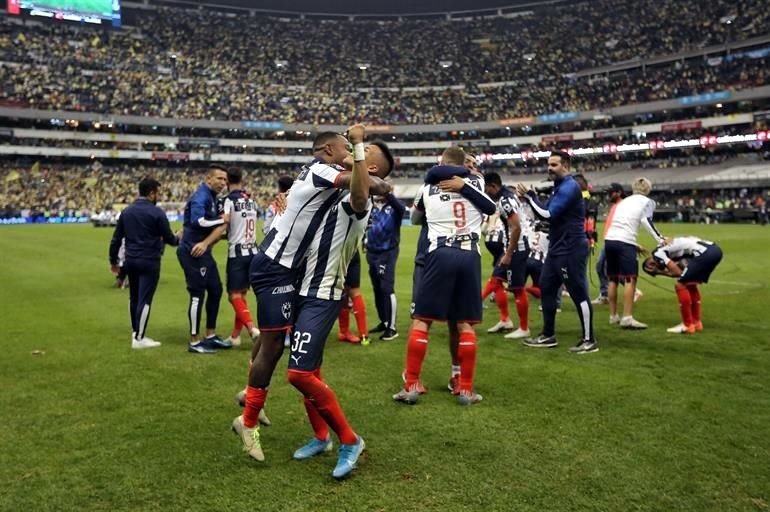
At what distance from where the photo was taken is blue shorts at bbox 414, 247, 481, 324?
18.9 ft

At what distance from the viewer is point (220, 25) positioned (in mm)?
86812

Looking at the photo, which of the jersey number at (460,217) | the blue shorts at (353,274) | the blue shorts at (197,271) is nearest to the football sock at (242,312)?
the blue shorts at (197,271)

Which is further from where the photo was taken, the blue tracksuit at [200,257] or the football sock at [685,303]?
the football sock at [685,303]

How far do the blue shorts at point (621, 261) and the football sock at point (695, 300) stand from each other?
80cm

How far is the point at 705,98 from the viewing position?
59.9m

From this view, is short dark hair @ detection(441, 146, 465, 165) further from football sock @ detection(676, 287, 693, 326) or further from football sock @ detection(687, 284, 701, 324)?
football sock @ detection(687, 284, 701, 324)

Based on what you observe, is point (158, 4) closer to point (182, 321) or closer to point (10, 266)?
point (10, 266)

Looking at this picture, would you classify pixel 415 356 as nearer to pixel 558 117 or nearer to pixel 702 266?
pixel 702 266

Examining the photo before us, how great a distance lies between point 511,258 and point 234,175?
415 cm

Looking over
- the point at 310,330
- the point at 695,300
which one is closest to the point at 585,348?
the point at 695,300

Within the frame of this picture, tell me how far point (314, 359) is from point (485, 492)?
4.76 ft

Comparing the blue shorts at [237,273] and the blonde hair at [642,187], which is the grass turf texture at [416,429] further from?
the blonde hair at [642,187]

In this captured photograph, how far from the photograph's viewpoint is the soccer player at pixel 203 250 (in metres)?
8.10

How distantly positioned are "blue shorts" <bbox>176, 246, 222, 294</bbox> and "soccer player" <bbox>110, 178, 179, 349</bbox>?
1.14 feet
